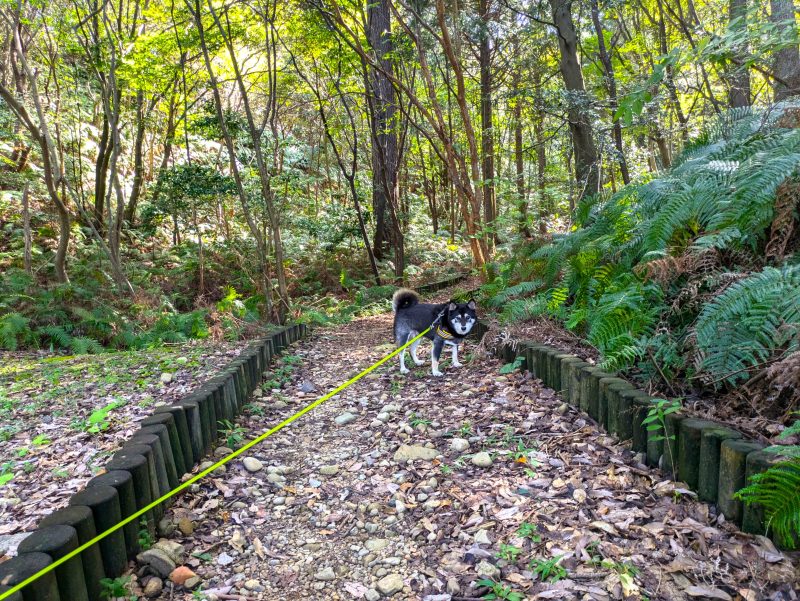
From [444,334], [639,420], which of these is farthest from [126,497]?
[444,334]

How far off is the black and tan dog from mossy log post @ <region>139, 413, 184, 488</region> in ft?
8.35

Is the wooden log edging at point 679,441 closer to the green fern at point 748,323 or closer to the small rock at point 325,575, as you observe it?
the green fern at point 748,323

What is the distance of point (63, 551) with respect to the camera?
190 cm

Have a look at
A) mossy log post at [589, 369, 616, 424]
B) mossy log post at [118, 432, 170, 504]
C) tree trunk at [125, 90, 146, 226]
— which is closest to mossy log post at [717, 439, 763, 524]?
mossy log post at [589, 369, 616, 424]

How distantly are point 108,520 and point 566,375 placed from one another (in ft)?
10.0

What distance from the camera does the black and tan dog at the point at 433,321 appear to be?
4980mm

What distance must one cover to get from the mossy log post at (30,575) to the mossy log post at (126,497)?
19.3 inches

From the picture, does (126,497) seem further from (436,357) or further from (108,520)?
(436,357)

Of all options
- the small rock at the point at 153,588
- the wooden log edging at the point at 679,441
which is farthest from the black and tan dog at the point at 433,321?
the small rock at the point at 153,588

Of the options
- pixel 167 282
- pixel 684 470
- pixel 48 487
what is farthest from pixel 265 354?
pixel 167 282

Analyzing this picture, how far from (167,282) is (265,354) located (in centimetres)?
700

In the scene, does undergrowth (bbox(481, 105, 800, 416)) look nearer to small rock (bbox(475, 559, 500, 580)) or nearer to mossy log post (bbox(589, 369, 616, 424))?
mossy log post (bbox(589, 369, 616, 424))

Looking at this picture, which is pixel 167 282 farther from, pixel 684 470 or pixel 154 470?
pixel 684 470

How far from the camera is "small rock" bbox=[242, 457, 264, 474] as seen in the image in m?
3.41
